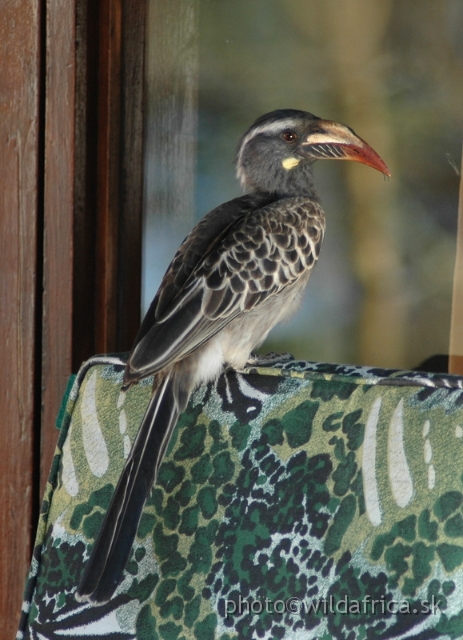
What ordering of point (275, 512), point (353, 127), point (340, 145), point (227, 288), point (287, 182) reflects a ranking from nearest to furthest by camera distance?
point (275, 512) → point (227, 288) → point (340, 145) → point (287, 182) → point (353, 127)

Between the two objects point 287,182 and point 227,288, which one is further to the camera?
point 287,182

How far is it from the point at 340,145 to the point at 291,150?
116mm

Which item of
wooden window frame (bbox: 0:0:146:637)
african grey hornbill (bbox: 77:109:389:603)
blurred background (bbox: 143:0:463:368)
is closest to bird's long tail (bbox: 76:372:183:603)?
african grey hornbill (bbox: 77:109:389:603)

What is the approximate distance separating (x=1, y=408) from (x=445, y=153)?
125 cm

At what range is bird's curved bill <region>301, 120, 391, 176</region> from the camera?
1441mm

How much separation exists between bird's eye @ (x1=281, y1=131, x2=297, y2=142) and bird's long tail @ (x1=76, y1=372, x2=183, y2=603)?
2.14 feet

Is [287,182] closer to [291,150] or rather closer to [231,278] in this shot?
[291,150]

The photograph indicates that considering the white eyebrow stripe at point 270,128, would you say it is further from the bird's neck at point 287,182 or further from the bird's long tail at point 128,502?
the bird's long tail at point 128,502

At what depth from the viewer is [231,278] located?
129 centimetres

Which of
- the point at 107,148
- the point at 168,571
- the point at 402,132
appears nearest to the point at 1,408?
the point at 107,148

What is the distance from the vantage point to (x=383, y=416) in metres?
1.00

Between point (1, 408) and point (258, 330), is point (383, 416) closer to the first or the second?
point (258, 330)

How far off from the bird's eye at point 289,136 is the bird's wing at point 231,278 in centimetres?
17

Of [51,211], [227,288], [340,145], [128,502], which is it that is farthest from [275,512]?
[51,211]
